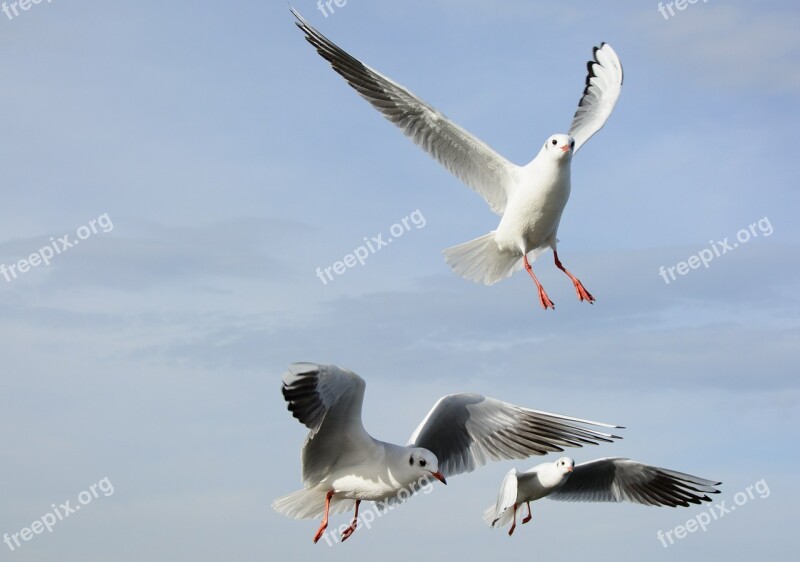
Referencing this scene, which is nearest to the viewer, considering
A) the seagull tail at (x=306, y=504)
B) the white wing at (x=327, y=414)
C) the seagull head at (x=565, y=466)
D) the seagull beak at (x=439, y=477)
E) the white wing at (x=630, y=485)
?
the white wing at (x=327, y=414)

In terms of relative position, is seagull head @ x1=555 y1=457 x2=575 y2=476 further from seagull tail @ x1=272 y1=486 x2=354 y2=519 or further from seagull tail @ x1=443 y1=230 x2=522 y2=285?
seagull tail @ x1=272 y1=486 x2=354 y2=519

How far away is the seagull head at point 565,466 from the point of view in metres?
10.2

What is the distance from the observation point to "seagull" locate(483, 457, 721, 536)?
33.9ft

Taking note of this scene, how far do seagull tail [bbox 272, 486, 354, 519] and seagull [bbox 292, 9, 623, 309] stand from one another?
2.26 metres

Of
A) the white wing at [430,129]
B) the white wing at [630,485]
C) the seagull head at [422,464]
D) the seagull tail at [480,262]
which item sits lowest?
the white wing at [630,485]

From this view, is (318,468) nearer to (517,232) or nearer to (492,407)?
(492,407)

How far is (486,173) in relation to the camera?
10.2 m

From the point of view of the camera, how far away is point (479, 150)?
10023 mm

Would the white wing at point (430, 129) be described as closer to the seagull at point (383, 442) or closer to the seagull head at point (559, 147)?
the seagull head at point (559, 147)

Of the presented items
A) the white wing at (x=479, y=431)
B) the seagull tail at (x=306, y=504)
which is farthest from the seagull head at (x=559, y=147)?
the seagull tail at (x=306, y=504)

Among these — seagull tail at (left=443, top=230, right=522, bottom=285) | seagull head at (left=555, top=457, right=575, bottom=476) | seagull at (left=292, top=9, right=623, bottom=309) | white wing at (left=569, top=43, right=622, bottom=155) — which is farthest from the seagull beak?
white wing at (left=569, top=43, right=622, bottom=155)

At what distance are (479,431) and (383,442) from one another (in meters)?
1.00

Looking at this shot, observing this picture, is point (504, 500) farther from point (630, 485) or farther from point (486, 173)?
point (486, 173)

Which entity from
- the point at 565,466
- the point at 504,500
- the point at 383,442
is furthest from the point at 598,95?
the point at 383,442
